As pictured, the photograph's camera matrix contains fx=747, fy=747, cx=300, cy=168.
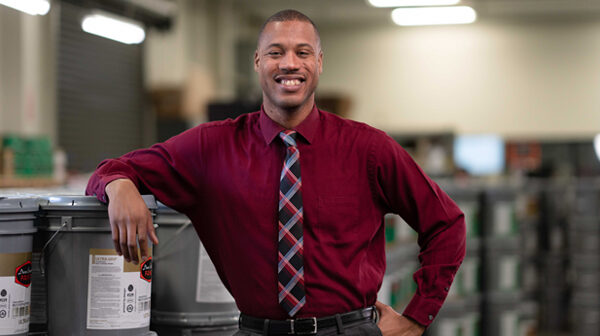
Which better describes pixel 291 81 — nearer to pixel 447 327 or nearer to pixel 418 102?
pixel 447 327

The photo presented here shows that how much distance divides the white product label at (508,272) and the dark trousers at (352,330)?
158 inches

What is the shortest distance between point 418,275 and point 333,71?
11931mm

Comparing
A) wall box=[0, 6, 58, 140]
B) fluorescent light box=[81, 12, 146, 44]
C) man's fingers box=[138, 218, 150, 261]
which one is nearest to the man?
man's fingers box=[138, 218, 150, 261]

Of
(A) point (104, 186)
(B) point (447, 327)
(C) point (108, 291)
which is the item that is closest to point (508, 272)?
(B) point (447, 327)

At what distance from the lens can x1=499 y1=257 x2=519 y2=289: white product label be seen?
578 cm

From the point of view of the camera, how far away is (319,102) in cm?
1195

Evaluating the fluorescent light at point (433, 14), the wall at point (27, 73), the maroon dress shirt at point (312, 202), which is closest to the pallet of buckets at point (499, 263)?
the fluorescent light at point (433, 14)

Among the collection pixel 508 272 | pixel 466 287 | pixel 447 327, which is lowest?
pixel 447 327

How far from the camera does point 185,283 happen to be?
244cm

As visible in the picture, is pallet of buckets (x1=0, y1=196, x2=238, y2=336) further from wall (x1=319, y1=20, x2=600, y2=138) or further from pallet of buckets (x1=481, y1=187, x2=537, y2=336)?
wall (x1=319, y1=20, x2=600, y2=138)

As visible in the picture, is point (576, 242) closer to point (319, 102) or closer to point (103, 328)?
point (319, 102)

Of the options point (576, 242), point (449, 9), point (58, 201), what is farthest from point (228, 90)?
point (58, 201)

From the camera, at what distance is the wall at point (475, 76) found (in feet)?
42.4

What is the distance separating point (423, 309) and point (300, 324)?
1.15ft
